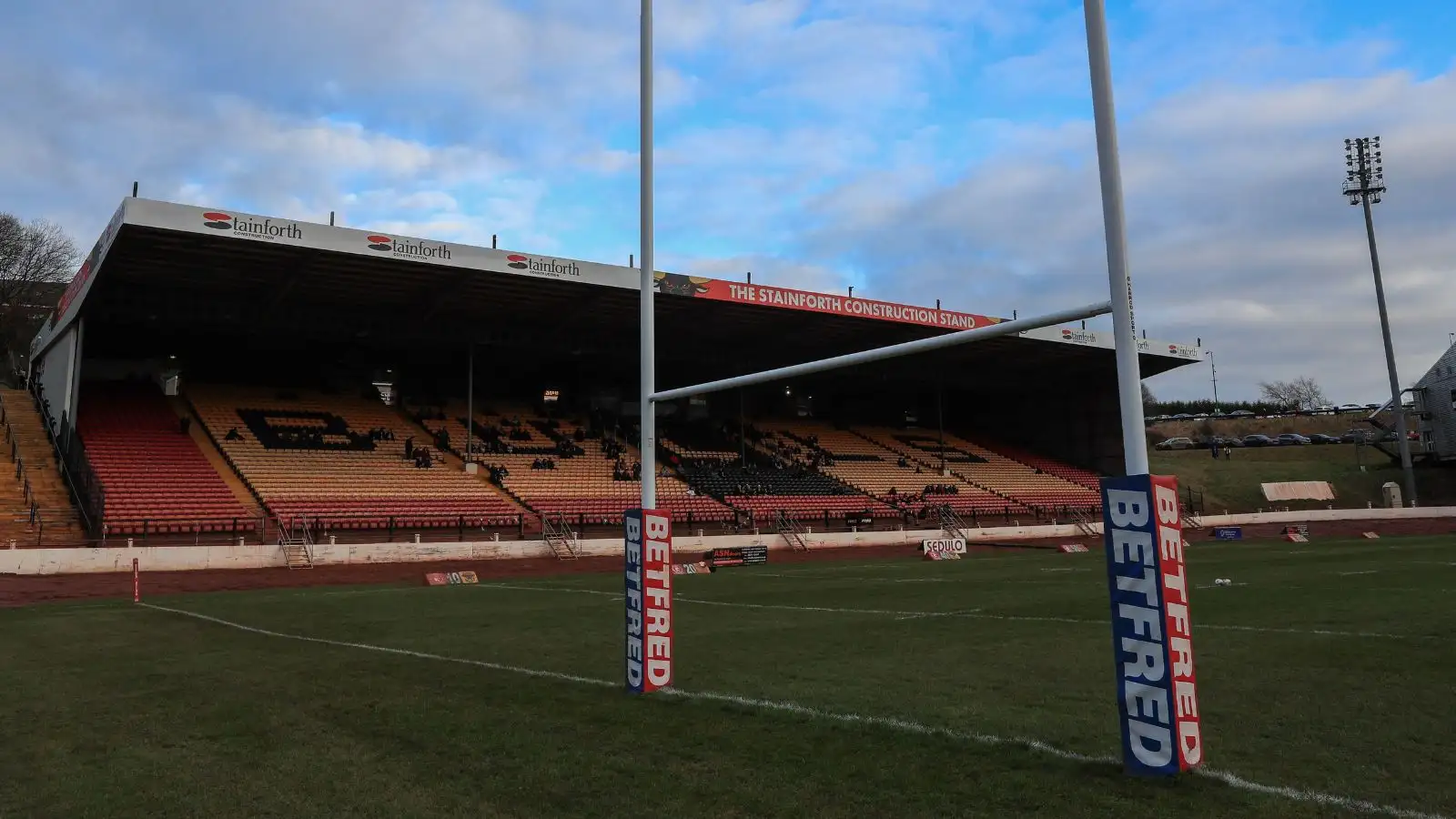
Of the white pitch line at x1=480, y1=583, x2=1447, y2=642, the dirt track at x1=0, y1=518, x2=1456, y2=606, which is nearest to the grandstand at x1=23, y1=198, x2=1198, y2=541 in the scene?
the dirt track at x1=0, y1=518, x2=1456, y2=606

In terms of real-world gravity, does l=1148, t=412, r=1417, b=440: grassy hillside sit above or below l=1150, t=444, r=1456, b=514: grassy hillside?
above

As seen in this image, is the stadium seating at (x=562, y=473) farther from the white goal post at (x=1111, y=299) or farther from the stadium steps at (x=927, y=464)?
the white goal post at (x=1111, y=299)

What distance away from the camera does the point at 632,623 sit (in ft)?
26.0

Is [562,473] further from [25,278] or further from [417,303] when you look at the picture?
[25,278]

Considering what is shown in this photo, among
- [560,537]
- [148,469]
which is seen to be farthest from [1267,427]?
[148,469]

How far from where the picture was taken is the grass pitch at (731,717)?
4926mm

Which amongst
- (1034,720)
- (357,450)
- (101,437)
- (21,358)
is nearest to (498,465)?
(357,450)

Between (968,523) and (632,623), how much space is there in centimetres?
3625

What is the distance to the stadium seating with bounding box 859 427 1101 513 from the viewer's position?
160 feet

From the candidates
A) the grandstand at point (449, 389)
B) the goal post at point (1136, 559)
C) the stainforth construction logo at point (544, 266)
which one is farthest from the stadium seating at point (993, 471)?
the goal post at point (1136, 559)

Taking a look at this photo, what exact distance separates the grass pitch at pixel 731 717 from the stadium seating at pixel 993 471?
35381mm

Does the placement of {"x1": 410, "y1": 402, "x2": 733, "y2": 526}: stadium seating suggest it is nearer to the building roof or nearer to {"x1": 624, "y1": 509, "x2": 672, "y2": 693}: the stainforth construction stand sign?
the building roof

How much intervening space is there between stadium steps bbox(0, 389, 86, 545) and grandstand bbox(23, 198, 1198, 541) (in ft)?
0.92

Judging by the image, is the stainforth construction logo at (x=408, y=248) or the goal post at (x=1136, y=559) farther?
the stainforth construction logo at (x=408, y=248)
